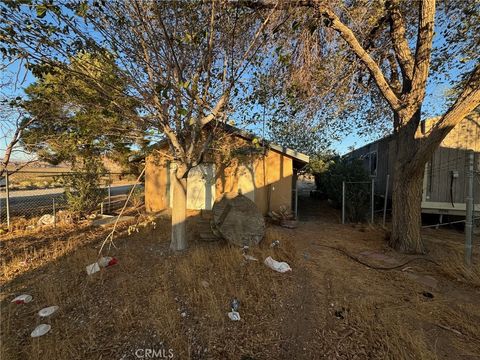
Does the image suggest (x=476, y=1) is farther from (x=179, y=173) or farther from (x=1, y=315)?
(x=1, y=315)

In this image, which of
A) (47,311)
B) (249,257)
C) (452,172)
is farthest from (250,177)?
(47,311)

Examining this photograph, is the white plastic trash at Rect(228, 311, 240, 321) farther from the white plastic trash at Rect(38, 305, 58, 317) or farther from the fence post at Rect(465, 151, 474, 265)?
the fence post at Rect(465, 151, 474, 265)

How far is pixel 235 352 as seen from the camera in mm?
2273

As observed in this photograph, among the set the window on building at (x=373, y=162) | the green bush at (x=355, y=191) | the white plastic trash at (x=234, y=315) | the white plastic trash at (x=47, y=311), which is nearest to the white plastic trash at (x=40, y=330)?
the white plastic trash at (x=47, y=311)

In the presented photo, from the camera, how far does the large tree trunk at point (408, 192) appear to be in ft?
16.4

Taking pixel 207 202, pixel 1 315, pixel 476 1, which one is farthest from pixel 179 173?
pixel 476 1

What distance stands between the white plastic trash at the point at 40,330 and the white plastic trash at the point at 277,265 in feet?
10.3

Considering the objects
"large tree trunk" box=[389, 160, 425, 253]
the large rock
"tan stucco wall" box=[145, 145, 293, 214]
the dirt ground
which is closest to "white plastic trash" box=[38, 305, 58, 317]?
the dirt ground

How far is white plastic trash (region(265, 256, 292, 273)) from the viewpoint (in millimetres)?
3990

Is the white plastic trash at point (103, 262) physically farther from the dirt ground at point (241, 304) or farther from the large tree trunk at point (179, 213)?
the large tree trunk at point (179, 213)

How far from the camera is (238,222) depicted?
539cm

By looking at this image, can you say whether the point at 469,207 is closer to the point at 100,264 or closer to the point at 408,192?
the point at 408,192

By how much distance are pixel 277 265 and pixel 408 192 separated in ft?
11.6

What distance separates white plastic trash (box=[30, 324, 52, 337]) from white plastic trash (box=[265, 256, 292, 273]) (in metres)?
3.14
